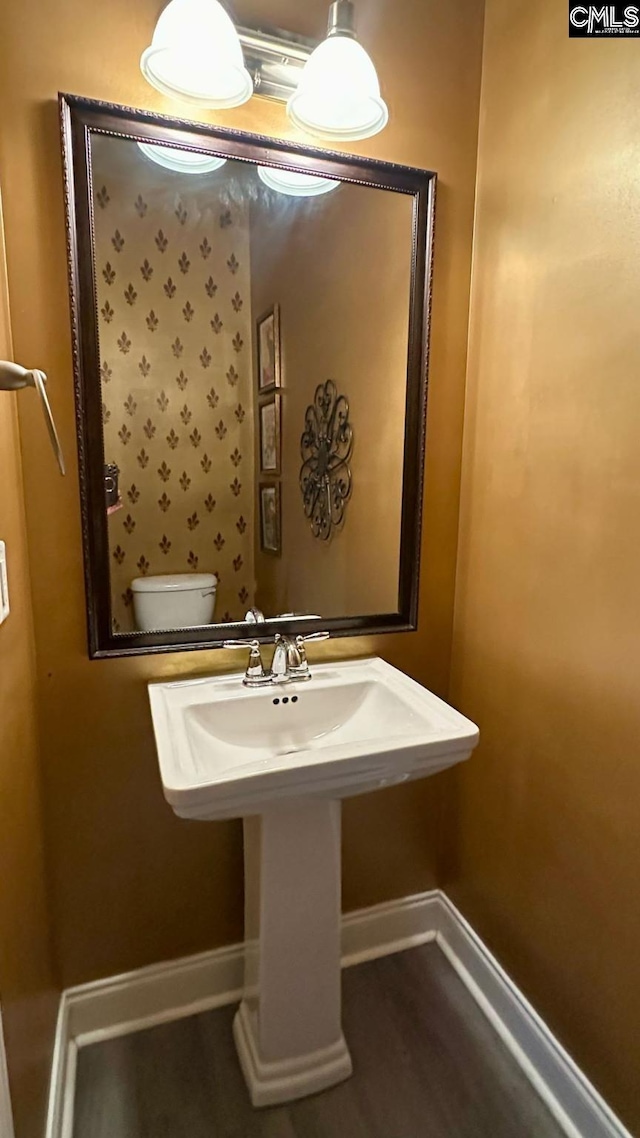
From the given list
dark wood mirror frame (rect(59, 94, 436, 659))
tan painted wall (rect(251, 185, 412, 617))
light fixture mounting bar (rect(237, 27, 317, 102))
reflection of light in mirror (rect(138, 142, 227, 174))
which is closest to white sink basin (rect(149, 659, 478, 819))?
dark wood mirror frame (rect(59, 94, 436, 659))

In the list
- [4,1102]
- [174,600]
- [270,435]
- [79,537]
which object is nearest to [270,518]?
[270,435]

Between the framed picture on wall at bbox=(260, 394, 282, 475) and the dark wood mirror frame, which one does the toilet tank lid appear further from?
the framed picture on wall at bbox=(260, 394, 282, 475)

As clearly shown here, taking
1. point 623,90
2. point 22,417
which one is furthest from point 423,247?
point 22,417

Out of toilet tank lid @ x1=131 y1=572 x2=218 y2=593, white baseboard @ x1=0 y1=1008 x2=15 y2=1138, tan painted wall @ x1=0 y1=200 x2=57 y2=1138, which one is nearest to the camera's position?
white baseboard @ x1=0 y1=1008 x2=15 y2=1138

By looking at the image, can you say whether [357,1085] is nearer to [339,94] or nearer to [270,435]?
[270,435]

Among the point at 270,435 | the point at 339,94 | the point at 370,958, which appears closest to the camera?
the point at 339,94

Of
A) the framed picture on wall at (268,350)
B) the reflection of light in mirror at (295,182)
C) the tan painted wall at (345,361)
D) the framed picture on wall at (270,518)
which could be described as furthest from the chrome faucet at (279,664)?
the reflection of light in mirror at (295,182)

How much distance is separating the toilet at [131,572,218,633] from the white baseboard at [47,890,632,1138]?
85 cm

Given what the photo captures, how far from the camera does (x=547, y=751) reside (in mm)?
1214

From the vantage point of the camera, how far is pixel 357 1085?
1264mm

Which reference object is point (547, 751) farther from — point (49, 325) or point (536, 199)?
point (49, 325)

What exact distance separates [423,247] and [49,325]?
839mm

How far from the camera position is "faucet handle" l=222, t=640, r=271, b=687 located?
49.8 inches

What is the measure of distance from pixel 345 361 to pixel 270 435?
275 millimetres
